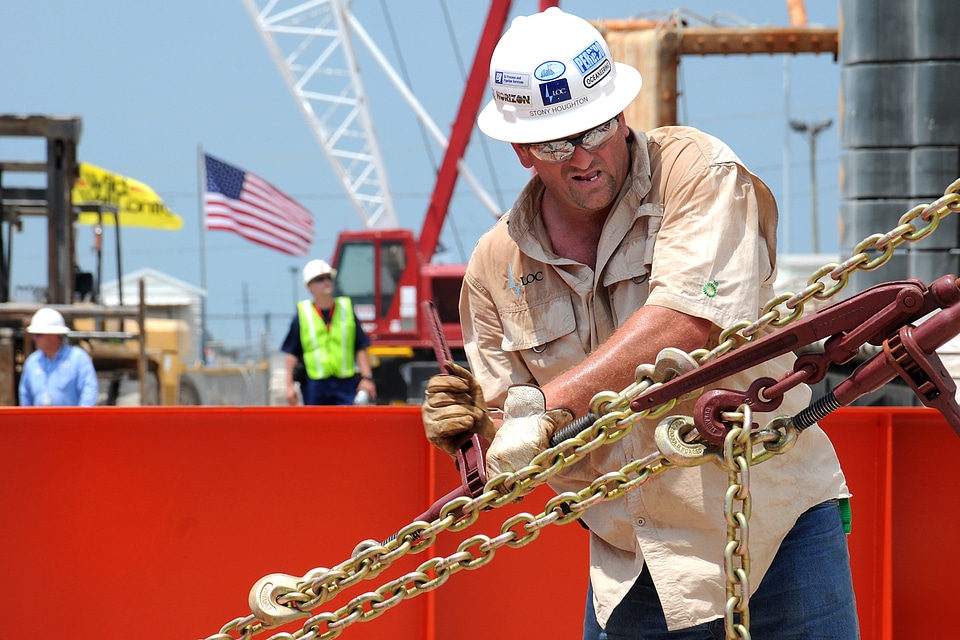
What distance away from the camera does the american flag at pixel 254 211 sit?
76.7ft

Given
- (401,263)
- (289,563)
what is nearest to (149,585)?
(289,563)

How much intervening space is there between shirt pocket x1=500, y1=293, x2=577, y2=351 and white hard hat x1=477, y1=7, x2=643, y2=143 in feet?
1.43

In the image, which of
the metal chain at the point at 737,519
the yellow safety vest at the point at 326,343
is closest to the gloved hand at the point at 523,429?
the metal chain at the point at 737,519

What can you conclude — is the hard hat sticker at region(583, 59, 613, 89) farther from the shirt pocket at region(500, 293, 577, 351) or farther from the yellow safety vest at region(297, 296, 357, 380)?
the yellow safety vest at region(297, 296, 357, 380)

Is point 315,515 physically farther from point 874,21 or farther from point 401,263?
point 401,263

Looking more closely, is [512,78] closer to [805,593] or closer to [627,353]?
[627,353]

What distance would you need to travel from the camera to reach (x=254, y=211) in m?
23.9

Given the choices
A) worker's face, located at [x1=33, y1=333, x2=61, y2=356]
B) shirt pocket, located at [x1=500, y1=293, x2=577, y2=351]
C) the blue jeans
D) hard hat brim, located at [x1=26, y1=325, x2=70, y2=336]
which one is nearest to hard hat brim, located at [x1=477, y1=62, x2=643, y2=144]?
shirt pocket, located at [x1=500, y1=293, x2=577, y2=351]

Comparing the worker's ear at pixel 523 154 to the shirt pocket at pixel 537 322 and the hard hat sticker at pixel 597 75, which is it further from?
the shirt pocket at pixel 537 322

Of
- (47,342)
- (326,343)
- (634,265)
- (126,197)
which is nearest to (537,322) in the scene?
(634,265)

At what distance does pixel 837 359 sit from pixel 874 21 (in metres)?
5.72

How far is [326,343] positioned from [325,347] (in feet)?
0.11

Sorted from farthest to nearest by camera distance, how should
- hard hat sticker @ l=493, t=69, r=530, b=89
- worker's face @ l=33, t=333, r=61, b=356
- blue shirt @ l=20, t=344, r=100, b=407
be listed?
worker's face @ l=33, t=333, r=61, b=356, blue shirt @ l=20, t=344, r=100, b=407, hard hat sticker @ l=493, t=69, r=530, b=89

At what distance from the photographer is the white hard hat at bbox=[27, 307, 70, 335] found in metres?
8.47
